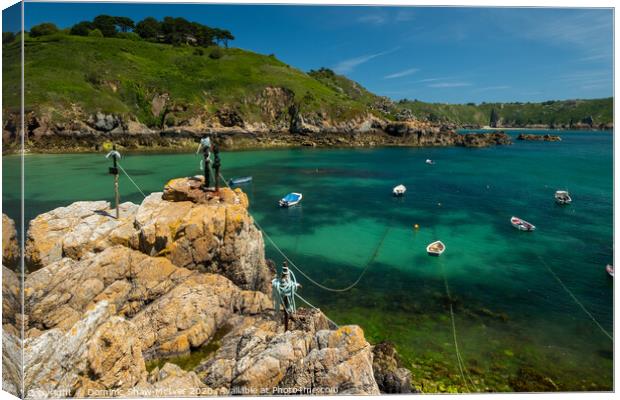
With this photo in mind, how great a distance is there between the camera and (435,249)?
2417cm

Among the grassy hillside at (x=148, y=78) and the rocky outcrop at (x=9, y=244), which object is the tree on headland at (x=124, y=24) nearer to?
the grassy hillside at (x=148, y=78)

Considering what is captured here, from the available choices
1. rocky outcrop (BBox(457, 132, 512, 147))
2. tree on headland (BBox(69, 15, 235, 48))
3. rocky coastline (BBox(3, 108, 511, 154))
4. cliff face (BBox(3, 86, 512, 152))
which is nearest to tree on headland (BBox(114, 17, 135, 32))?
tree on headland (BBox(69, 15, 235, 48))

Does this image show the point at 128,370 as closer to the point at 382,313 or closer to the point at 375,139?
the point at 382,313

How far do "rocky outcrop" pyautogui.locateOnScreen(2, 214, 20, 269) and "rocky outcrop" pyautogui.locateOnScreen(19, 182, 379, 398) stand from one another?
1658 millimetres

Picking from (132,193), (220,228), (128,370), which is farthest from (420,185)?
(128,370)

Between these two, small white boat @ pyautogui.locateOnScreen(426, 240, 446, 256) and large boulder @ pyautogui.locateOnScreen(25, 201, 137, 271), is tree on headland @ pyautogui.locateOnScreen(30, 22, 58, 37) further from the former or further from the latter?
small white boat @ pyautogui.locateOnScreen(426, 240, 446, 256)

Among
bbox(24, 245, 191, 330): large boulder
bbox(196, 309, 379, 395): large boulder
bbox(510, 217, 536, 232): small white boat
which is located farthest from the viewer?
bbox(510, 217, 536, 232): small white boat

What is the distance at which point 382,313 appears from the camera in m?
17.0

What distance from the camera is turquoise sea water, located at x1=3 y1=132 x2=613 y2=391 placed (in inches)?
539

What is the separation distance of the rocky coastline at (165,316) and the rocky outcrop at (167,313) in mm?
33

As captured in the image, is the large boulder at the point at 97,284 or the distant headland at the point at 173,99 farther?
the distant headland at the point at 173,99

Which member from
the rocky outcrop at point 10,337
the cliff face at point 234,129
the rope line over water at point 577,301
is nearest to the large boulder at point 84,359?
the rocky outcrop at point 10,337

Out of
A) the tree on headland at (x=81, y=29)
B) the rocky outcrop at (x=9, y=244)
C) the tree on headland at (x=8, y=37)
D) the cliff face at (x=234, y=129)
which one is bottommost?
the rocky outcrop at (x=9, y=244)

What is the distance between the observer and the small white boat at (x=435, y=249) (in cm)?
2392
